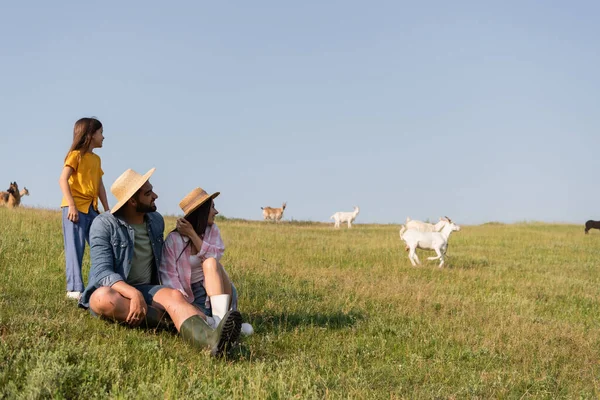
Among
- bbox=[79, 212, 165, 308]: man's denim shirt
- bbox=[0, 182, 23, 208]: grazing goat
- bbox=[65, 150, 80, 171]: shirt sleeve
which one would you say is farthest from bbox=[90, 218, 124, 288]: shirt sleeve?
bbox=[0, 182, 23, 208]: grazing goat

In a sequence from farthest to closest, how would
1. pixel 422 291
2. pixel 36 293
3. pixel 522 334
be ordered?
pixel 422 291
pixel 522 334
pixel 36 293

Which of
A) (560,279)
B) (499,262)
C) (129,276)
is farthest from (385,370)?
(499,262)

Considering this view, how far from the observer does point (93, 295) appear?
727cm

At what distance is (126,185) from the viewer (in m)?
7.50

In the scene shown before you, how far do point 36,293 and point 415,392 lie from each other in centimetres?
567

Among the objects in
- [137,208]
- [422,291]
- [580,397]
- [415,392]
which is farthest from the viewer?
[422,291]

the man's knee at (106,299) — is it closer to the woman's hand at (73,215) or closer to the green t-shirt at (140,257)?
the green t-shirt at (140,257)

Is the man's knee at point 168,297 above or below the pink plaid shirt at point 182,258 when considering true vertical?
below

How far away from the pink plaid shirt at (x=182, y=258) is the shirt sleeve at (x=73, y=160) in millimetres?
2207

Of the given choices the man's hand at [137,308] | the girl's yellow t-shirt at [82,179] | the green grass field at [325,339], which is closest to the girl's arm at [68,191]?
the girl's yellow t-shirt at [82,179]

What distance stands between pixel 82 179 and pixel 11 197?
761 inches

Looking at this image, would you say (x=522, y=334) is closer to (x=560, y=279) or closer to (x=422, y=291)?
(x=422, y=291)

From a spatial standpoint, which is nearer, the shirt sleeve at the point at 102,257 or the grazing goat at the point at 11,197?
the shirt sleeve at the point at 102,257

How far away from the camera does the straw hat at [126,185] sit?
24.2 ft
